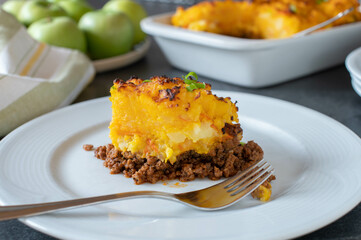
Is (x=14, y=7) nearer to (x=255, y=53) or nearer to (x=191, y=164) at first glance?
(x=255, y=53)

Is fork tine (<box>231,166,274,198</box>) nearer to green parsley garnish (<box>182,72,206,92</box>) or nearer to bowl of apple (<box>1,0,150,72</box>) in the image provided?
green parsley garnish (<box>182,72,206,92</box>)

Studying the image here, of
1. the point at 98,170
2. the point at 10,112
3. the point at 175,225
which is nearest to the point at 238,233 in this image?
the point at 175,225

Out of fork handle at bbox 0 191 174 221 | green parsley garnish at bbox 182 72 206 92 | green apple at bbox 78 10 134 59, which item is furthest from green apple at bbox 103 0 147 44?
fork handle at bbox 0 191 174 221

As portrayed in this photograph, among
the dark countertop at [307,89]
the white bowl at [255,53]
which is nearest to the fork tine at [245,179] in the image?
the dark countertop at [307,89]

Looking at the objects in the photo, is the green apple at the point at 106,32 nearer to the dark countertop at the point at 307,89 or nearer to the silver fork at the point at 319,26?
the dark countertop at the point at 307,89

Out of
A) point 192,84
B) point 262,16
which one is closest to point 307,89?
point 262,16

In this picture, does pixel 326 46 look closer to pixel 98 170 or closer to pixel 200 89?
pixel 200 89

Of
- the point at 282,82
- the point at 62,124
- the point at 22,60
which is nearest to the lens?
the point at 62,124
